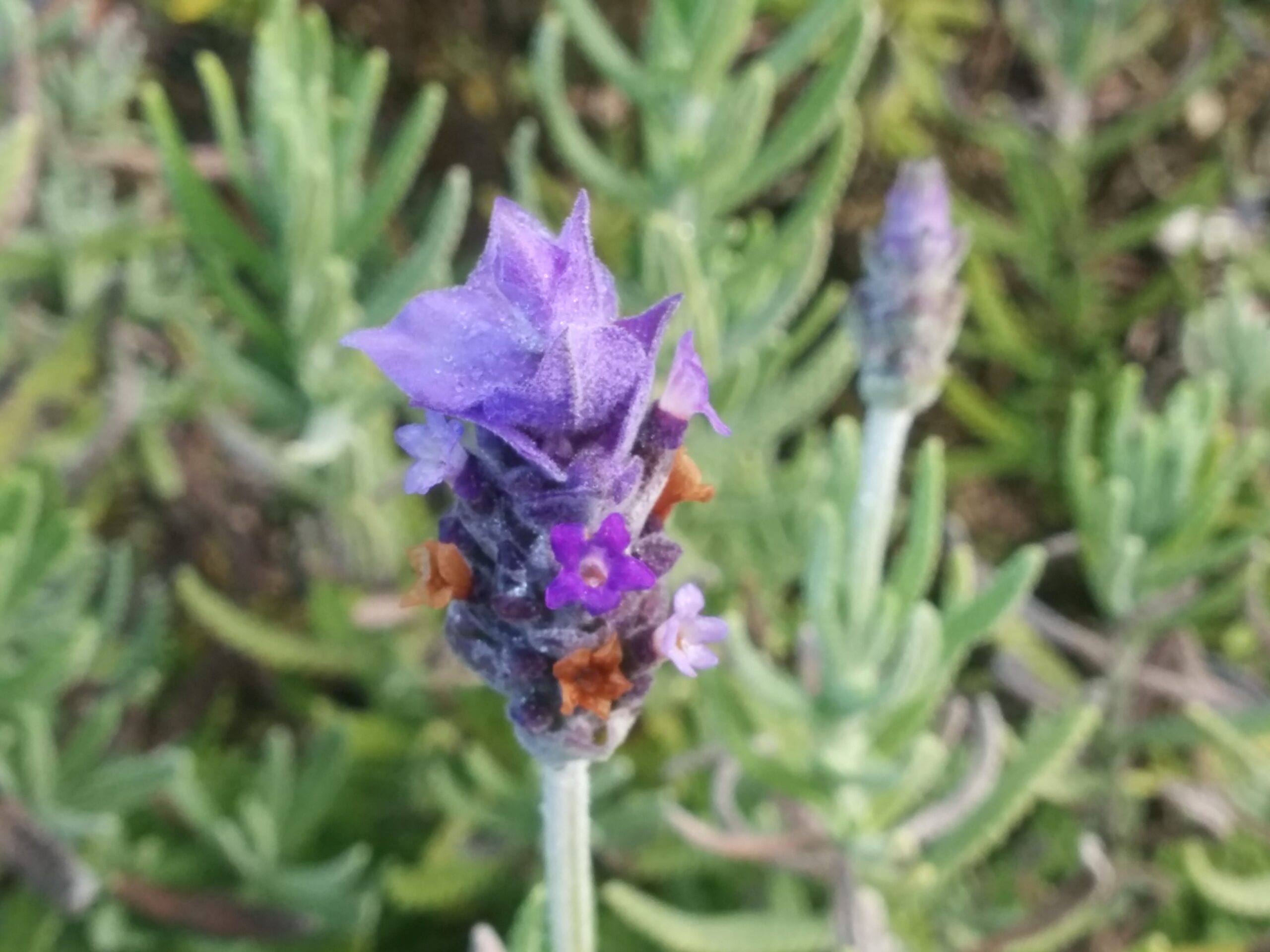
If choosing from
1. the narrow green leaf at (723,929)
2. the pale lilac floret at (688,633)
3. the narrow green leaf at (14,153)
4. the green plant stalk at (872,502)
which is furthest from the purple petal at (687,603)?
the narrow green leaf at (14,153)

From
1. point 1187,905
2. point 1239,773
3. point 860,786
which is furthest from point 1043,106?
point 860,786

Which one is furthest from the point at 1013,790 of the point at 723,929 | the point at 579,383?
the point at 579,383

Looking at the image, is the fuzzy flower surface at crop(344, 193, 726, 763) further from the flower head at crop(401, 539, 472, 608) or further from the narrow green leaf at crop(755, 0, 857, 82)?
the narrow green leaf at crop(755, 0, 857, 82)

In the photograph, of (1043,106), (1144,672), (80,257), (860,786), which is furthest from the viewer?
(1043,106)

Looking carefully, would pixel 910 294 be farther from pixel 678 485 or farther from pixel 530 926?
pixel 530 926

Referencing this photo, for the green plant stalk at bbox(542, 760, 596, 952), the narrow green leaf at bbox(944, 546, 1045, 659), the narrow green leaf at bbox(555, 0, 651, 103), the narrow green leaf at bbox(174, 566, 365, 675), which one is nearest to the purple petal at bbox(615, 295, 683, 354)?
the green plant stalk at bbox(542, 760, 596, 952)

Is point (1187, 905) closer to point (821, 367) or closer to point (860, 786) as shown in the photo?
point (860, 786)

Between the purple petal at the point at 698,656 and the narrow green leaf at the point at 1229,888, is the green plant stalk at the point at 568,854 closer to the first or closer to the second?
the purple petal at the point at 698,656
